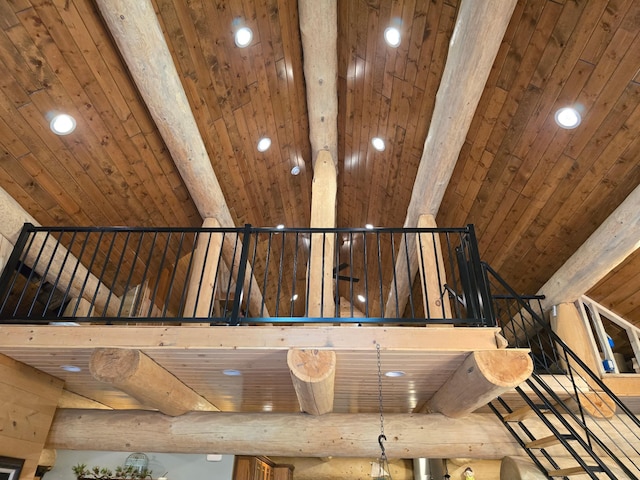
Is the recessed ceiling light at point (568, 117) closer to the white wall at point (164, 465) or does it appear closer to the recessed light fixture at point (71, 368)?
the recessed light fixture at point (71, 368)

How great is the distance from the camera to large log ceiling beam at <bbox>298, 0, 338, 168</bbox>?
16.5 feet

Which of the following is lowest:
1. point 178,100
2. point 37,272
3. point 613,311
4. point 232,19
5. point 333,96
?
point 37,272

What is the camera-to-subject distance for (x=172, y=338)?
2975mm

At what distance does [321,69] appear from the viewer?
18.2 ft

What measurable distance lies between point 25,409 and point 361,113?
5140mm

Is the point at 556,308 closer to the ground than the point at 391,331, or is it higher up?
higher up

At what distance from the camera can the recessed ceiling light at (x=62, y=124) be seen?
11.1 feet

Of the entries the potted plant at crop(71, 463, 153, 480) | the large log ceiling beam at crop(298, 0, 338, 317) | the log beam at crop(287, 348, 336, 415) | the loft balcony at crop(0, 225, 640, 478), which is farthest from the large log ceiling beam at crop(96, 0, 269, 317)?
the potted plant at crop(71, 463, 153, 480)

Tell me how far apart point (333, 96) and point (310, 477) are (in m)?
7.55

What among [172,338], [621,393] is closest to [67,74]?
[172,338]

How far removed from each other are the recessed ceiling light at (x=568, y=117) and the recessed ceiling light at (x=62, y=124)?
421 centimetres

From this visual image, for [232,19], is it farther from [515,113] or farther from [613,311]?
[613,311]

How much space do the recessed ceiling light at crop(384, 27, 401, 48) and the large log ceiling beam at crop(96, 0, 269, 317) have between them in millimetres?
2306

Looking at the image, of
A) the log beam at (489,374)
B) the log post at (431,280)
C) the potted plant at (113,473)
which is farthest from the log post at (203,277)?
the log beam at (489,374)
